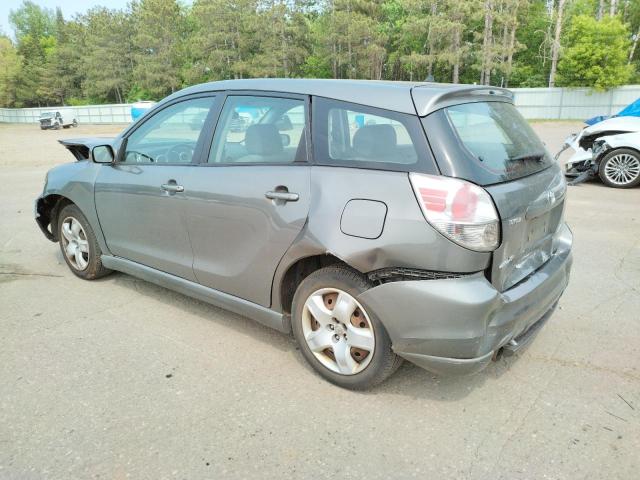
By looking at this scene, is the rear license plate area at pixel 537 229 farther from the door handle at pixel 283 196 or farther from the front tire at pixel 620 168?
the front tire at pixel 620 168

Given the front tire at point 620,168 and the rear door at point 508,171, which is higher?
the rear door at point 508,171

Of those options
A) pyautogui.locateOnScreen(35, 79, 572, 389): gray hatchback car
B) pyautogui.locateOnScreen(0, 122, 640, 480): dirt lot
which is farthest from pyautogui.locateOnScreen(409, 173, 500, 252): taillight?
pyautogui.locateOnScreen(0, 122, 640, 480): dirt lot

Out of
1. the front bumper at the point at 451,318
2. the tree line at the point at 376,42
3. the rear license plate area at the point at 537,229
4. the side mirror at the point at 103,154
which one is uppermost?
the tree line at the point at 376,42

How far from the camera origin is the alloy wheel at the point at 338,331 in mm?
2771

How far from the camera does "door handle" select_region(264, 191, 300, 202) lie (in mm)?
2902

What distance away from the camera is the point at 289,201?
2.93 metres

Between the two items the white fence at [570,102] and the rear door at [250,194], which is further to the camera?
the white fence at [570,102]

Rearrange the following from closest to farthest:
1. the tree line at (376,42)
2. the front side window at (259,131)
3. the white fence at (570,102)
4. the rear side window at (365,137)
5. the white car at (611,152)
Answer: the rear side window at (365,137), the front side window at (259,131), the white car at (611,152), the white fence at (570,102), the tree line at (376,42)

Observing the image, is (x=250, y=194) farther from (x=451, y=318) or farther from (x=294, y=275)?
(x=451, y=318)

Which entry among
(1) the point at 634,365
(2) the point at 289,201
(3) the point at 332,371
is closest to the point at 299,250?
(2) the point at 289,201

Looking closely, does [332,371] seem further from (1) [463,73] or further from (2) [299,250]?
(1) [463,73]

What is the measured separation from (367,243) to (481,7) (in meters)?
47.1

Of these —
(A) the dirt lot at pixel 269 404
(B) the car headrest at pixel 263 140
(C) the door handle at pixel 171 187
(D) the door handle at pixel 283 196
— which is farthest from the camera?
(C) the door handle at pixel 171 187

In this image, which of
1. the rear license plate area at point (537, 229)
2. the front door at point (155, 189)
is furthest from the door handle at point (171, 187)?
the rear license plate area at point (537, 229)
